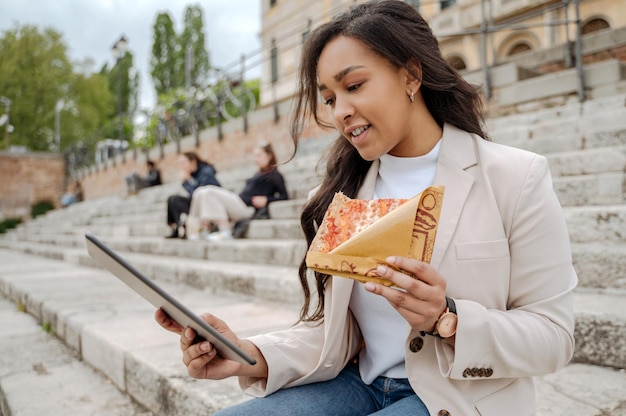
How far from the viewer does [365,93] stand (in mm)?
1103

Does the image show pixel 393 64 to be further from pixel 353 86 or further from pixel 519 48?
pixel 519 48

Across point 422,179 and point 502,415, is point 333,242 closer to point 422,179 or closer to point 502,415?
point 422,179

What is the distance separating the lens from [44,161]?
23188 mm

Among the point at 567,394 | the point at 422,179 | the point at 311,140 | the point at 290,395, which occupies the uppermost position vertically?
the point at 311,140

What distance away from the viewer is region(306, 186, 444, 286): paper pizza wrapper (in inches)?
34.3

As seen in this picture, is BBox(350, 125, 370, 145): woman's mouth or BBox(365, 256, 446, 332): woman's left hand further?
BBox(350, 125, 370, 145): woman's mouth

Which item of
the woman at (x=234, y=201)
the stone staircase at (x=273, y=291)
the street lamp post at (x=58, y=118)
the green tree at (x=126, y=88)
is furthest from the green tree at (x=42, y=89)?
the woman at (x=234, y=201)

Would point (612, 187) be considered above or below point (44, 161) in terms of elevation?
below

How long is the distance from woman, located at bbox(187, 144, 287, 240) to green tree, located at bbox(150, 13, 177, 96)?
3275 cm

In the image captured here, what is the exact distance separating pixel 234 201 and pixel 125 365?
3214mm

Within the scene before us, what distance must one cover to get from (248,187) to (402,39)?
466 centimetres

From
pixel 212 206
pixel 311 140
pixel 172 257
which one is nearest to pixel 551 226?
pixel 212 206

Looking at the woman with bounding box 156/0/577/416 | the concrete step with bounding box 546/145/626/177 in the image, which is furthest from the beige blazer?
the concrete step with bounding box 546/145/626/177

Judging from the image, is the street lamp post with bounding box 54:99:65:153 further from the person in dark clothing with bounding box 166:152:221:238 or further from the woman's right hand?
the woman's right hand
